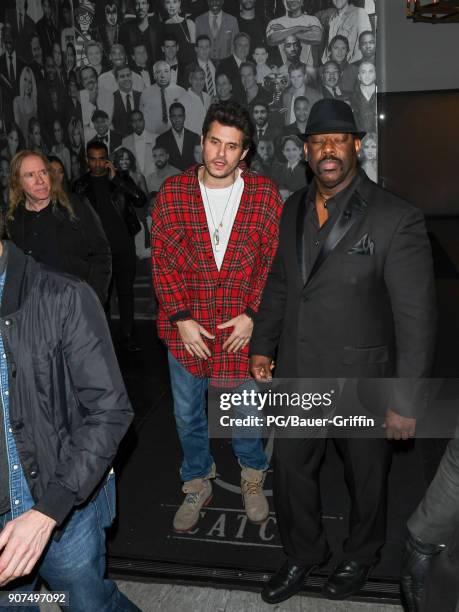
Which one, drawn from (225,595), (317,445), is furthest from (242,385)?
(225,595)

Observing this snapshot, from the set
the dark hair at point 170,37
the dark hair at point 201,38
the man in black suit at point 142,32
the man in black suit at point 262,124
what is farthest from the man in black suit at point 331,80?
the man in black suit at point 142,32

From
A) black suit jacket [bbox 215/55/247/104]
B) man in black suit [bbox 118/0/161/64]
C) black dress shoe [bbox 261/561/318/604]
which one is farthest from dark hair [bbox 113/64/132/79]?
black dress shoe [bbox 261/561/318/604]

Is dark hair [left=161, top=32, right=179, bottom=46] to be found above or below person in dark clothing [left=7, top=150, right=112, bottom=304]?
above

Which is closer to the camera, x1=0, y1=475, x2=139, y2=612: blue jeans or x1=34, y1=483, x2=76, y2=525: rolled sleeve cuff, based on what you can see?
x1=34, y1=483, x2=76, y2=525: rolled sleeve cuff

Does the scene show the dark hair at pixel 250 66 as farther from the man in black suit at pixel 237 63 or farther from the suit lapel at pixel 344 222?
the suit lapel at pixel 344 222

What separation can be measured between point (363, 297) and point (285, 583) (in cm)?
132

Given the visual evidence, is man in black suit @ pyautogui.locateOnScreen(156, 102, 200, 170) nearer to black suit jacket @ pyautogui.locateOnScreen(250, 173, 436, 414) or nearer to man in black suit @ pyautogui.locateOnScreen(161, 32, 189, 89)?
man in black suit @ pyautogui.locateOnScreen(161, 32, 189, 89)

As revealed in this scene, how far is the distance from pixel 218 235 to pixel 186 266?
0.22 m

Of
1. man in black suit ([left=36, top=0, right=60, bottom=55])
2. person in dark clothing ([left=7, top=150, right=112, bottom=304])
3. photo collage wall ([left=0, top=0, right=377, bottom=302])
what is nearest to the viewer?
person in dark clothing ([left=7, top=150, right=112, bottom=304])

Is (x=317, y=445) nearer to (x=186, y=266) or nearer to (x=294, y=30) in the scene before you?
(x=186, y=266)

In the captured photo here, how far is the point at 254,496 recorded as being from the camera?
3434 mm

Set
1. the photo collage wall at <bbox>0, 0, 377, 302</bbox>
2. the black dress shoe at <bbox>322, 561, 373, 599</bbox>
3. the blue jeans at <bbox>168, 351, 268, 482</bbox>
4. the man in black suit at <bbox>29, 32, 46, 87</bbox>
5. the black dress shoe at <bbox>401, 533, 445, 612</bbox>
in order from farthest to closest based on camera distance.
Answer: the photo collage wall at <bbox>0, 0, 377, 302</bbox> → the man in black suit at <bbox>29, 32, 46, 87</bbox> → the blue jeans at <bbox>168, 351, 268, 482</bbox> → the black dress shoe at <bbox>322, 561, 373, 599</bbox> → the black dress shoe at <bbox>401, 533, 445, 612</bbox>

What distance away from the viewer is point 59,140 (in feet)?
20.1

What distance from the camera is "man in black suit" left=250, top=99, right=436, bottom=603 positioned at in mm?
2506
